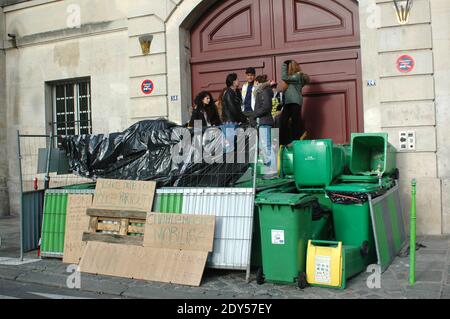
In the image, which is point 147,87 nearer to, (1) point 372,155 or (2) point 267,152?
(2) point 267,152

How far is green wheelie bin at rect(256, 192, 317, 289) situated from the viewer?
564 cm

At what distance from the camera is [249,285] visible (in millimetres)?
5895

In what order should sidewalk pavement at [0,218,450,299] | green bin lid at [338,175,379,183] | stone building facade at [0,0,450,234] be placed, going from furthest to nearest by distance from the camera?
stone building facade at [0,0,450,234] < green bin lid at [338,175,379,183] < sidewalk pavement at [0,218,450,299]

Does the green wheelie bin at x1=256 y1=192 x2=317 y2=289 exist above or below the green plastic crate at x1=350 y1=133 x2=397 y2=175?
below

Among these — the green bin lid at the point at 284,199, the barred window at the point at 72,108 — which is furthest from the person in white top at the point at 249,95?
the barred window at the point at 72,108

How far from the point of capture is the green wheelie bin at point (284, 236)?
5637 mm

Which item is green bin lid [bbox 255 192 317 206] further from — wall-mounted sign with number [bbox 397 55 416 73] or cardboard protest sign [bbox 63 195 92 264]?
wall-mounted sign with number [bbox 397 55 416 73]

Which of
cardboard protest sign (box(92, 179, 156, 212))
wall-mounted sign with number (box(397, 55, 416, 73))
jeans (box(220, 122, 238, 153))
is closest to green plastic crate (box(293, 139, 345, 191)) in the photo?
jeans (box(220, 122, 238, 153))

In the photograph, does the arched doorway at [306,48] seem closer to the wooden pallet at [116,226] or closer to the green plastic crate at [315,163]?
the green plastic crate at [315,163]

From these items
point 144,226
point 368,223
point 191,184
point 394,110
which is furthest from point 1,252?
point 394,110

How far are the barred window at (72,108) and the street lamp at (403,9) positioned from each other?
279 inches

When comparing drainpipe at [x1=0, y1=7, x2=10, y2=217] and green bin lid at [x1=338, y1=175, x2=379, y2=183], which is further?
drainpipe at [x1=0, y1=7, x2=10, y2=217]

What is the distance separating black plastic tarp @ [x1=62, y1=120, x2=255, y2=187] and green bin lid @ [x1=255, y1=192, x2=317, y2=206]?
0.71m
